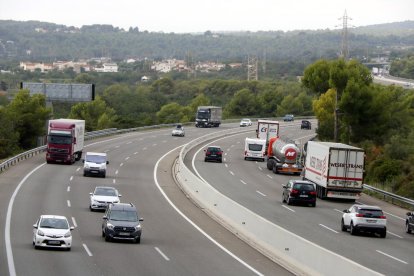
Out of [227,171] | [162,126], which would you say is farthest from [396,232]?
[162,126]

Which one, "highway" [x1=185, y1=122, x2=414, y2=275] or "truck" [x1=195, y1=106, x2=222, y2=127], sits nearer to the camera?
"highway" [x1=185, y1=122, x2=414, y2=275]

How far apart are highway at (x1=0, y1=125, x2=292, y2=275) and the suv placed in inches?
13.6

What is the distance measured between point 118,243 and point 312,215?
1522 centimetres

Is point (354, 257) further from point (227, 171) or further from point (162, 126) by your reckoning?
point (162, 126)

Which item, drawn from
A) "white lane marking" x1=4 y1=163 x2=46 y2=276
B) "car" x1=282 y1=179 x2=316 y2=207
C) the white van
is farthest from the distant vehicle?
the white van

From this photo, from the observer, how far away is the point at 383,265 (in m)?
29.8

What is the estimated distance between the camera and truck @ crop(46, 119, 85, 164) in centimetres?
6438

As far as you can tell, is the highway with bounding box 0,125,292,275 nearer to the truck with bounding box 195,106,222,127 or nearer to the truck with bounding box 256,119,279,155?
the truck with bounding box 256,119,279,155

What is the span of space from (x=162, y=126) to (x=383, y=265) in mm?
91048

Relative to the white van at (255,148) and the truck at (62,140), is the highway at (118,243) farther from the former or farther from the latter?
the white van at (255,148)

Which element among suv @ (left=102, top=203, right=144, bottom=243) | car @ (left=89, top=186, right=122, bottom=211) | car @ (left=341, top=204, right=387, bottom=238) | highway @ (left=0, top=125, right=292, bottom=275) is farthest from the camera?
car @ (left=89, top=186, right=122, bottom=211)

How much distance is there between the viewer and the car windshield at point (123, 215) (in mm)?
32656

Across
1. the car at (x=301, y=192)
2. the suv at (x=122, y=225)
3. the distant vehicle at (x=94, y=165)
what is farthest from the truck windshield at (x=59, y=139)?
the suv at (x=122, y=225)

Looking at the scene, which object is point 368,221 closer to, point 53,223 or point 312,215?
point 312,215
